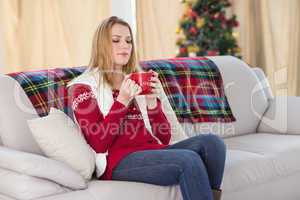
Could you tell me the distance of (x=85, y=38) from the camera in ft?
15.5

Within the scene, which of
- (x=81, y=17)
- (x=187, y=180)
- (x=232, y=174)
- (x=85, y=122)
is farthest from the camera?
(x=81, y=17)

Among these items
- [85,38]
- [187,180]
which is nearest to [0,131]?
[187,180]

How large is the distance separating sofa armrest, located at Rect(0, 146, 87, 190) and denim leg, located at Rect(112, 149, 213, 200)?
0.21m

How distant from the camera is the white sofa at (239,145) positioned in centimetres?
225

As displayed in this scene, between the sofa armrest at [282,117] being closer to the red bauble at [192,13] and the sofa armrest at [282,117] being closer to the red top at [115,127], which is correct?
the red top at [115,127]

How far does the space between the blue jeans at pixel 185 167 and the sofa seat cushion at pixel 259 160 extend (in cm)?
28

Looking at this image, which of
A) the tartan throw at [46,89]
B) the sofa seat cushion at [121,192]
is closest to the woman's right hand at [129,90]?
the sofa seat cushion at [121,192]

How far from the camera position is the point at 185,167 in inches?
87.8

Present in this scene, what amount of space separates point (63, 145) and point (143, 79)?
0.44 m

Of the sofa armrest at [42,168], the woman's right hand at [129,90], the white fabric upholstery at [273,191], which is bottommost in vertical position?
the white fabric upholstery at [273,191]

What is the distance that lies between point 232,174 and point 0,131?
1.12 metres

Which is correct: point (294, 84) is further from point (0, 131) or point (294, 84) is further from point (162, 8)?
point (0, 131)

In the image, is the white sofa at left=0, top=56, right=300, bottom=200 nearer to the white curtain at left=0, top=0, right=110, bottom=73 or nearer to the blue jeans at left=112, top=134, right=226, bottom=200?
the blue jeans at left=112, top=134, right=226, bottom=200

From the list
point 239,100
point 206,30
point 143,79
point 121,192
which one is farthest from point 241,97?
point 206,30
